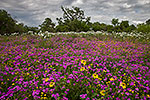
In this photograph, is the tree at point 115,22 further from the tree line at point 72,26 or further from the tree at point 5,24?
the tree at point 5,24

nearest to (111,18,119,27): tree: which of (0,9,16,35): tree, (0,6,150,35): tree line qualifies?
(0,6,150,35): tree line

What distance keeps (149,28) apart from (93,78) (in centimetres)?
1658

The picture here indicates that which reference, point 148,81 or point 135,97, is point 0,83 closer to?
point 135,97

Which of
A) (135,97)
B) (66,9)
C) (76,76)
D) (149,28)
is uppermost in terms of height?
(66,9)

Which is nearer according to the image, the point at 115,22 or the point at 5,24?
the point at 5,24

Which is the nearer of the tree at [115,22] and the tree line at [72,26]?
the tree line at [72,26]

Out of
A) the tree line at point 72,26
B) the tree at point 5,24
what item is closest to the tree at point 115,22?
the tree line at point 72,26

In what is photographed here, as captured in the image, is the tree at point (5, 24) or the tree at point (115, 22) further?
the tree at point (115, 22)

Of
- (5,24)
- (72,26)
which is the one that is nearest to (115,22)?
(72,26)

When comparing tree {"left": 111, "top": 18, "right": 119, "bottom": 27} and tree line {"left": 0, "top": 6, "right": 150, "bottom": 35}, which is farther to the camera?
tree {"left": 111, "top": 18, "right": 119, "bottom": 27}

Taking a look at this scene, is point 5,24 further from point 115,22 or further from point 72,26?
point 115,22

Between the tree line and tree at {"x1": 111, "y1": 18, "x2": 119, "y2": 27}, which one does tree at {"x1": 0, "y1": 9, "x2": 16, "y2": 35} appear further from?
tree at {"x1": 111, "y1": 18, "x2": 119, "y2": 27}

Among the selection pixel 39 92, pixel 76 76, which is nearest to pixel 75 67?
pixel 76 76

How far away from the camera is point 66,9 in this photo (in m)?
27.0
